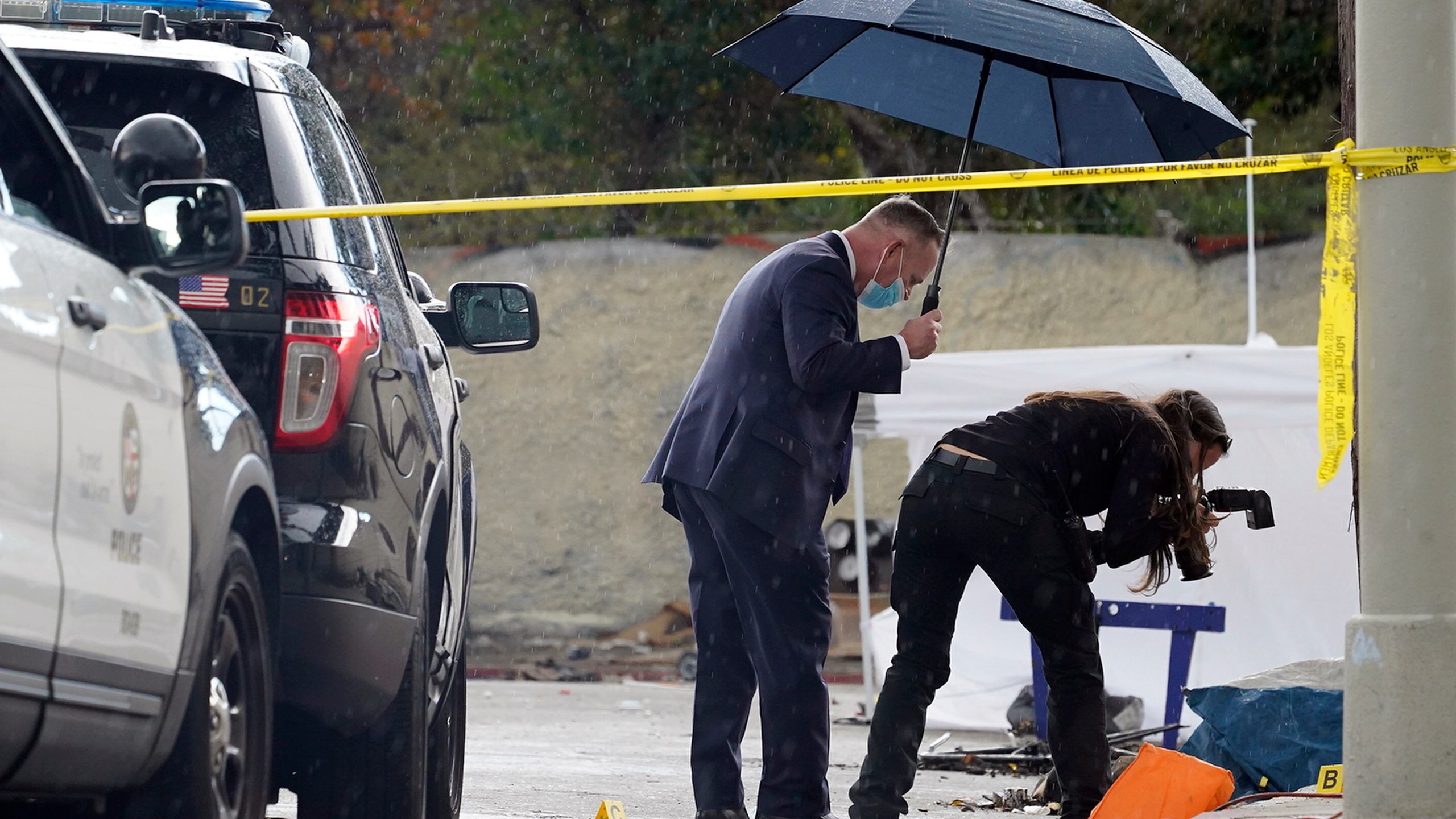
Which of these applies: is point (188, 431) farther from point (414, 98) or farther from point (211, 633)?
point (414, 98)

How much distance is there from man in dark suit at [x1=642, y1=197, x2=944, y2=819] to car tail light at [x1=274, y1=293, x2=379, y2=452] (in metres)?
1.34

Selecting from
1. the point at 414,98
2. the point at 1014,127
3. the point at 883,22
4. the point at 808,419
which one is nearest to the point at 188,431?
the point at 808,419

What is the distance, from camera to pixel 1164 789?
4.77 m

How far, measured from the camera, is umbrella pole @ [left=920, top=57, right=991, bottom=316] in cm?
529

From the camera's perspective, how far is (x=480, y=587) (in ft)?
42.6

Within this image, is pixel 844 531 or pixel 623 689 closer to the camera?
pixel 623 689

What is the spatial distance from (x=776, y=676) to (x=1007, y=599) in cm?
71

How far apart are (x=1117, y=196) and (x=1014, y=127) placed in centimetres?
818

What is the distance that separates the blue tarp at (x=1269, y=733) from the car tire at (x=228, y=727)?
3.18 m

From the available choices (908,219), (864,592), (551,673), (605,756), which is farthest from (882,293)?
(551,673)

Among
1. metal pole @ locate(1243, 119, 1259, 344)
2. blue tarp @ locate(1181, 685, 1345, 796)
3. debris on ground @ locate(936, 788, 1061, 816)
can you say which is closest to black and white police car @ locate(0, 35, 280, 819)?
blue tarp @ locate(1181, 685, 1345, 796)

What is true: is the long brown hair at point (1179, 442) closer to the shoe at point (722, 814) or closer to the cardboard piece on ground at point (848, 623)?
the shoe at point (722, 814)

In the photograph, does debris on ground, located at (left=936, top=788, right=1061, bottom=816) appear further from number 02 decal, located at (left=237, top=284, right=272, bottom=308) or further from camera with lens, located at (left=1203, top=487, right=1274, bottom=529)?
number 02 decal, located at (left=237, top=284, right=272, bottom=308)

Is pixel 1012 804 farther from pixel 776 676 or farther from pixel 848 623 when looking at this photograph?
pixel 848 623
